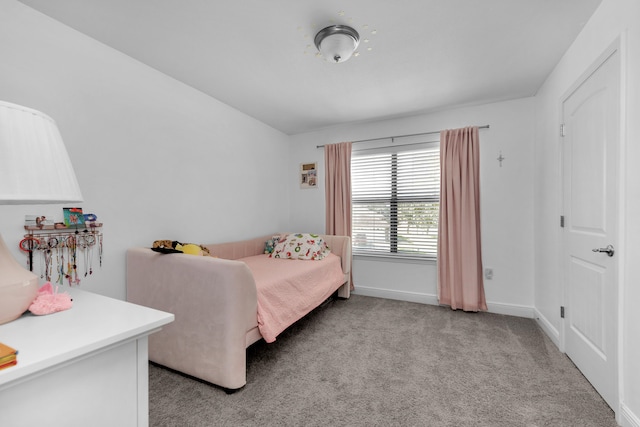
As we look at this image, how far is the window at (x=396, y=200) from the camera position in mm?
3383

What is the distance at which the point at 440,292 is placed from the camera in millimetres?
3215

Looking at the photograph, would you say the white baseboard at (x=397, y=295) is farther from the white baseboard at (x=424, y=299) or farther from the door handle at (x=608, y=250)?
the door handle at (x=608, y=250)

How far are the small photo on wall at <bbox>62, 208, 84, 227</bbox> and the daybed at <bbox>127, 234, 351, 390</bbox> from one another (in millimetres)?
379

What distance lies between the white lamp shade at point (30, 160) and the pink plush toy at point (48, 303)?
1.33 feet

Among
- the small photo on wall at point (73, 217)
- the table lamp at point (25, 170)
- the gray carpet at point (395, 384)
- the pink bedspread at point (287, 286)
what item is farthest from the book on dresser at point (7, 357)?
the small photo on wall at point (73, 217)

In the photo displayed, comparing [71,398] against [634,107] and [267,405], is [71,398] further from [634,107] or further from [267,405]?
[634,107]

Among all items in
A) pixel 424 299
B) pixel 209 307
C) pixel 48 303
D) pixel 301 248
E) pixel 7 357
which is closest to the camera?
pixel 7 357

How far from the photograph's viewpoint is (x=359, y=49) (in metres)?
2.07

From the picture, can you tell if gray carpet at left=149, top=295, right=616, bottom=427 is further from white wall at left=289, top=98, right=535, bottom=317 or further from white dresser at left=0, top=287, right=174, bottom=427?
white dresser at left=0, top=287, right=174, bottom=427

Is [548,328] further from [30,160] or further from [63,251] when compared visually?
[63,251]

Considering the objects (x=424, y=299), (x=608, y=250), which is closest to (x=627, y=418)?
(x=608, y=250)

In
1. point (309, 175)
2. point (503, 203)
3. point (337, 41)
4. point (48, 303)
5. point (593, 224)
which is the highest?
point (337, 41)

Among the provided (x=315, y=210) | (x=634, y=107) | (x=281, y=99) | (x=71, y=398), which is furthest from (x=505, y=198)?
(x=71, y=398)

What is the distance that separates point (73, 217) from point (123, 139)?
657 millimetres
